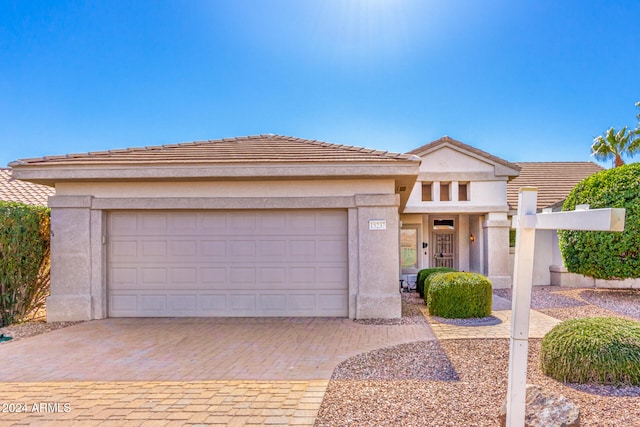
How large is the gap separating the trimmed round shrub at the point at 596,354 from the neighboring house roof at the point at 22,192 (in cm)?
1606

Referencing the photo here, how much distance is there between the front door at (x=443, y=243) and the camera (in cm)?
1681

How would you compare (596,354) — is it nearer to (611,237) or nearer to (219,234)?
(219,234)

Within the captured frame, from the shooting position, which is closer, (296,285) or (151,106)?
(296,285)

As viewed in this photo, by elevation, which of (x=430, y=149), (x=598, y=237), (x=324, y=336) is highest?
(x=430, y=149)

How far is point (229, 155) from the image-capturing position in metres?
8.31

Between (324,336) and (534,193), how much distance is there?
4.78 meters

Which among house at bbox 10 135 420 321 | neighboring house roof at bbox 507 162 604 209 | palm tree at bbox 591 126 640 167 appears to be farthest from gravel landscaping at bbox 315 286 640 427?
palm tree at bbox 591 126 640 167

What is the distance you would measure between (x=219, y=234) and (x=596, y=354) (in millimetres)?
6972

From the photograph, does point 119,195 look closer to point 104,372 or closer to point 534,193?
point 104,372

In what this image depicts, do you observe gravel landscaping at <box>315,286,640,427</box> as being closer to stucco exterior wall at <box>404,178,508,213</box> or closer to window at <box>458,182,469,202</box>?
stucco exterior wall at <box>404,178,508,213</box>

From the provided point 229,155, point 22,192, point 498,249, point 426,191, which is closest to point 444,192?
point 426,191

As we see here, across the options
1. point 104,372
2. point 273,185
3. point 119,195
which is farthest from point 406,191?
point 104,372

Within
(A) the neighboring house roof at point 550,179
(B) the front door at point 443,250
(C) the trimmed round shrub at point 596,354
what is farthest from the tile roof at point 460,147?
(C) the trimmed round shrub at point 596,354

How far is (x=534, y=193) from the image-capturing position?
281 cm
